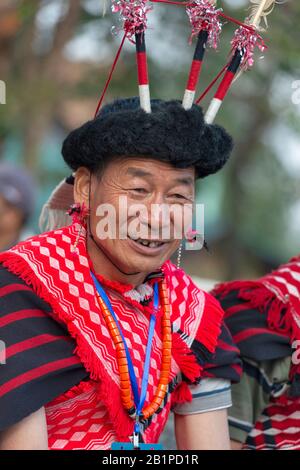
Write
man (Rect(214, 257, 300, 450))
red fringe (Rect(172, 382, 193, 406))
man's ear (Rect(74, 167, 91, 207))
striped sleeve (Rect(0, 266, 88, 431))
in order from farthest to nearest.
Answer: man (Rect(214, 257, 300, 450)) < red fringe (Rect(172, 382, 193, 406)) < man's ear (Rect(74, 167, 91, 207)) < striped sleeve (Rect(0, 266, 88, 431))

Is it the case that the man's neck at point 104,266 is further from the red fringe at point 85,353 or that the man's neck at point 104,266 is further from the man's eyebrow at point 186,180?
the man's eyebrow at point 186,180

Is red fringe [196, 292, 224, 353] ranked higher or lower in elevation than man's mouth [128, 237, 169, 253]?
lower

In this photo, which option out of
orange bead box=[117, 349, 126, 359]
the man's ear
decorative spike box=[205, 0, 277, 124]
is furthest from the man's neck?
decorative spike box=[205, 0, 277, 124]

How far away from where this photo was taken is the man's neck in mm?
2354

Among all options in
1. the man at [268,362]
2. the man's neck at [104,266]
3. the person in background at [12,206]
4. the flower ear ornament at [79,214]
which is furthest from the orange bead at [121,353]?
the person in background at [12,206]

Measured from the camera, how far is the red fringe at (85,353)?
2188 mm

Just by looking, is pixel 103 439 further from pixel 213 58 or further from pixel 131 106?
pixel 213 58

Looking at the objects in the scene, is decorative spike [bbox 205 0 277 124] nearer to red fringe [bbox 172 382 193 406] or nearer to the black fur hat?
the black fur hat

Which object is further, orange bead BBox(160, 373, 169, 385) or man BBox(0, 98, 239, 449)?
orange bead BBox(160, 373, 169, 385)

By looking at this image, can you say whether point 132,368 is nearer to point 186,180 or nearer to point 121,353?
point 121,353

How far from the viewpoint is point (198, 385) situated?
2533 millimetres
